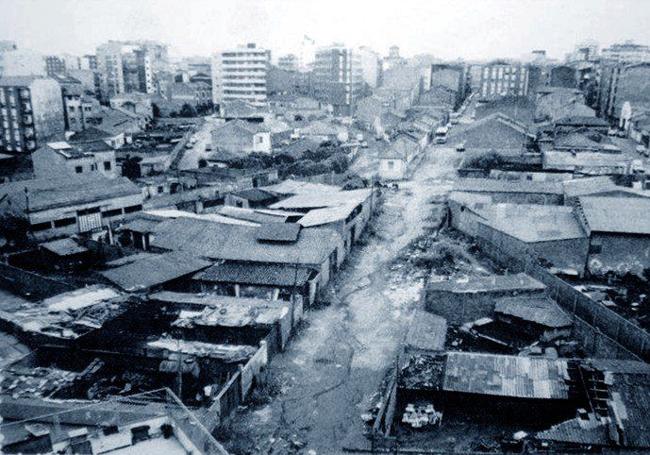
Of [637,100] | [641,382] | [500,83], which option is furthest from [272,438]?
[500,83]

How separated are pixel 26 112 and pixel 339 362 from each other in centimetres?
5338

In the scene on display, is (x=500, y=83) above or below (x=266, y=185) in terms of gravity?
above

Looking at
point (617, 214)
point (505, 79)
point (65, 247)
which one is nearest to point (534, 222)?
point (617, 214)

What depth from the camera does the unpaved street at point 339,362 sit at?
14.7 meters

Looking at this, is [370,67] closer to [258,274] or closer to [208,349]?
[258,274]

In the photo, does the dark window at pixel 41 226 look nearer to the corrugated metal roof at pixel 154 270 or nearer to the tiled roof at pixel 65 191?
the tiled roof at pixel 65 191

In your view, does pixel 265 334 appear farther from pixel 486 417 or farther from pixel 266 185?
pixel 266 185

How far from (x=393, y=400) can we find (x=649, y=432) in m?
6.32

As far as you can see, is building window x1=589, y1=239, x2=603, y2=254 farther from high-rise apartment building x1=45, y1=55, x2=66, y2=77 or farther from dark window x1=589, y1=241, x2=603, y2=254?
high-rise apartment building x1=45, y1=55, x2=66, y2=77

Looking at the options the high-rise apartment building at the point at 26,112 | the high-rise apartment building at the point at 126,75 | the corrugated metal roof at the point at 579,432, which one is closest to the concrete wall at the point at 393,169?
the corrugated metal roof at the point at 579,432

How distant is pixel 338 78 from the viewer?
89.8 metres

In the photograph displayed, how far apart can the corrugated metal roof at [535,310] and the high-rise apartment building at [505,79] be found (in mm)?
70946

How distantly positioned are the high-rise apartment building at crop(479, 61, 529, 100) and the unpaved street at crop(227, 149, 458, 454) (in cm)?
6444

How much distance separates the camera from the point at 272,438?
47.9ft
